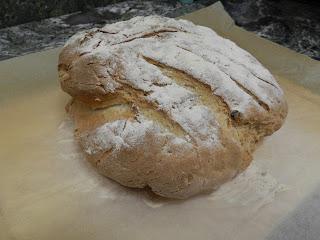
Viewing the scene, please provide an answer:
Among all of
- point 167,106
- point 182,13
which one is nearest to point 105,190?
point 167,106

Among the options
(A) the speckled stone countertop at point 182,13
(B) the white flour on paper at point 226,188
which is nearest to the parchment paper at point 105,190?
(B) the white flour on paper at point 226,188

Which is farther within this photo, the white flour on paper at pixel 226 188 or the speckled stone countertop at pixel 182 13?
the speckled stone countertop at pixel 182 13

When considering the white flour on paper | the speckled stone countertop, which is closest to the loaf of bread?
the white flour on paper

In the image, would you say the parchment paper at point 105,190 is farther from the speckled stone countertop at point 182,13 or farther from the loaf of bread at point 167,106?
the speckled stone countertop at point 182,13

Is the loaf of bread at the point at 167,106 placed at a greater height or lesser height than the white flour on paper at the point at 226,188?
greater

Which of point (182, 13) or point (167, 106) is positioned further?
point (182, 13)

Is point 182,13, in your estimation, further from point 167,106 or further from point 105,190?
point 105,190

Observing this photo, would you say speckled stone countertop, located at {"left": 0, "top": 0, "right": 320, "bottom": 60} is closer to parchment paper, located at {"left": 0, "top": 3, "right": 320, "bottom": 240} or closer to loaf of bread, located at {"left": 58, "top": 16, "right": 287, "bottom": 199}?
parchment paper, located at {"left": 0, "top": 3, "right": 320, "bottom": 240}
